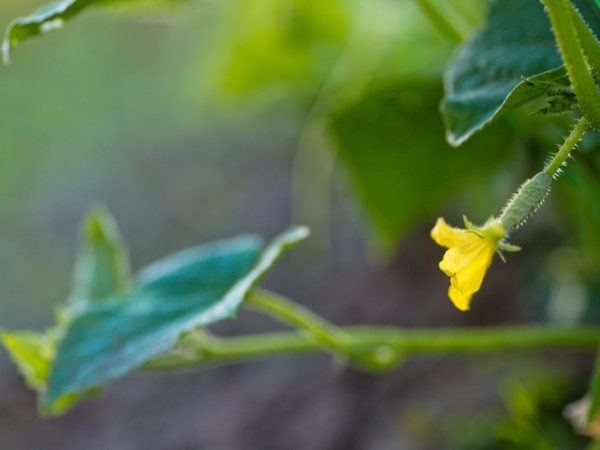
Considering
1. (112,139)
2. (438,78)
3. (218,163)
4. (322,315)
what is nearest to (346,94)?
(438,78)

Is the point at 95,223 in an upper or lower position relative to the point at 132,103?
upper

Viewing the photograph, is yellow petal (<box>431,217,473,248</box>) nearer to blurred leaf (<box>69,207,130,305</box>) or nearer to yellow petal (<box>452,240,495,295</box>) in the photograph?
yellow petal (<box>452,240,495,295</box>)

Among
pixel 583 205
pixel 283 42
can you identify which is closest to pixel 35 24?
pixel 583 205

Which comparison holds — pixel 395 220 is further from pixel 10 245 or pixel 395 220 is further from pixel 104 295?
pixel 10 245

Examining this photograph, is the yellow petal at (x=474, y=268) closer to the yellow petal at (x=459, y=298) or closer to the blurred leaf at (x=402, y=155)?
the yellow petal at (x=459, y=298)

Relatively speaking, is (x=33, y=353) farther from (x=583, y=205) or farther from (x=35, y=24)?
(x=583, y=205)
